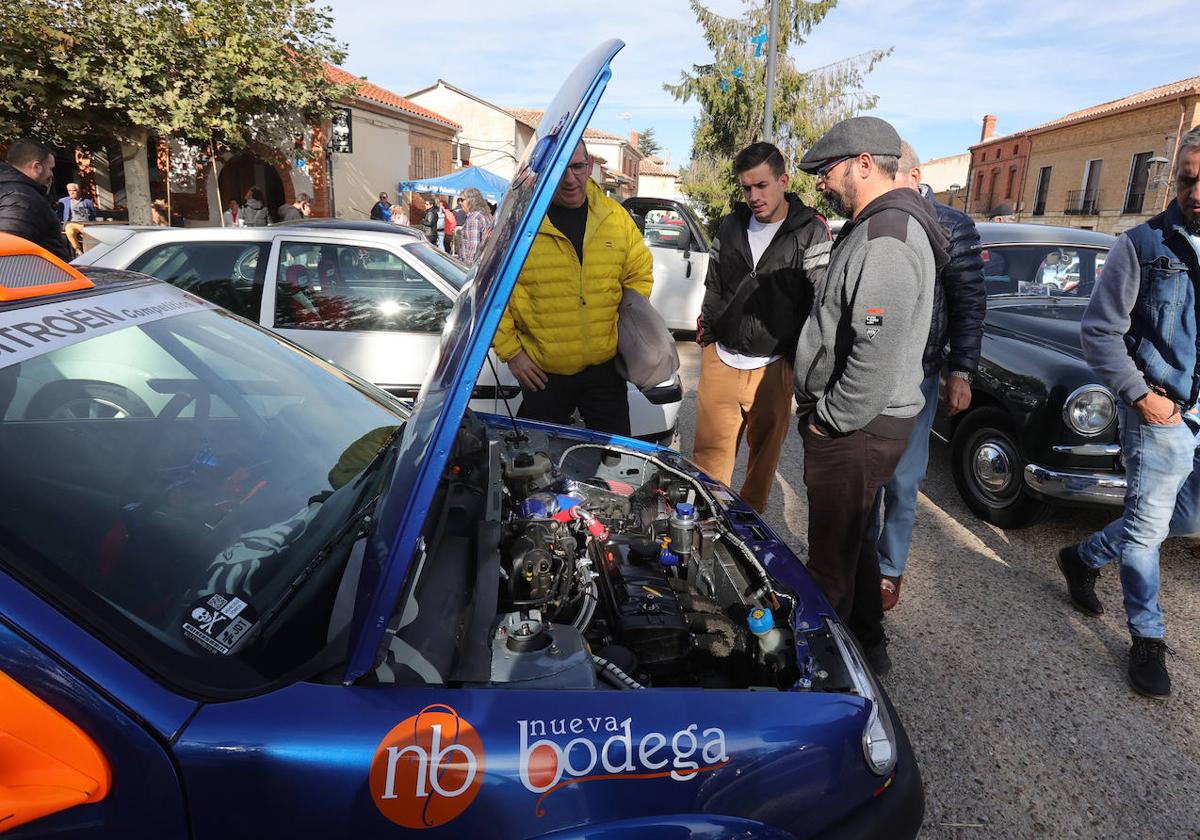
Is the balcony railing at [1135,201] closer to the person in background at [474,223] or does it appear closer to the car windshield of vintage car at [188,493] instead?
the person in background at [474,223]

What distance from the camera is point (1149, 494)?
2594 mm

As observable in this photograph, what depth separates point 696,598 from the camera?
72.3 inches

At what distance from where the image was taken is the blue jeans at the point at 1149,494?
8.36 feet

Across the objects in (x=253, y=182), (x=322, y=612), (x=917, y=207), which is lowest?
(x=322, y=612)

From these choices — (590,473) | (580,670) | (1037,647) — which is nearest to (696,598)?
(580,670)

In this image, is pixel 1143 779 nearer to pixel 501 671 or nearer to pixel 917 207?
pixel 917 207

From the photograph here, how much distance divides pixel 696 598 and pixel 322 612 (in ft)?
3.10

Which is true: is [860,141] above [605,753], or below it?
above

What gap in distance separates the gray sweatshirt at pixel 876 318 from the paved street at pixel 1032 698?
1080 mm

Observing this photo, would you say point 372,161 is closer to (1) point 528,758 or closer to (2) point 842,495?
(2) point 842,495

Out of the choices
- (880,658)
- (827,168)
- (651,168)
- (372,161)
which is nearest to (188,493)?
(827,168)

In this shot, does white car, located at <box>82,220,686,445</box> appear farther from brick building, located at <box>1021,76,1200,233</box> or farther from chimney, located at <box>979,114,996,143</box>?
chimney, located at <box>979,114,996,143</box>

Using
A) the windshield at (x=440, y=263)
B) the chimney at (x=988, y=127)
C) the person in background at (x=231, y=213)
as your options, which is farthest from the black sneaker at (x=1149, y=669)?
the chimney at (x=988, y=127)

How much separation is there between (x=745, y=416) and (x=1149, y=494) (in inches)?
63.1
